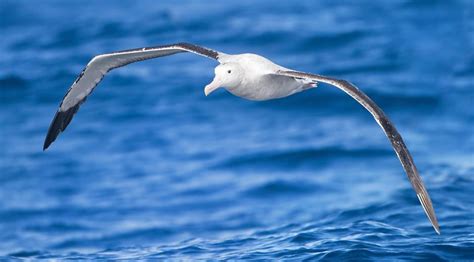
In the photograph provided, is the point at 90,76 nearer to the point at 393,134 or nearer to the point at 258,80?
the point at 258,80

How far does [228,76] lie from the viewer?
35.6ft

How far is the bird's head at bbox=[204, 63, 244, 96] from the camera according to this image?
10805mm

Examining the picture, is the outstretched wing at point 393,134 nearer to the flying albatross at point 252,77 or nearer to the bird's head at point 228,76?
the flying albatross at point 252,77

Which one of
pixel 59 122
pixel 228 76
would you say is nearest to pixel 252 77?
pixel 228 76

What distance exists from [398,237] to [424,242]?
1.28 feet

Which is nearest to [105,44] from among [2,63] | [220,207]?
[2,63]

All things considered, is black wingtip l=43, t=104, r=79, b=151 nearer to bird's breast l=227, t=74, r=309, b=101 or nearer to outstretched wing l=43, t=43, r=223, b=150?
outstretched wing l=43, t=43, r=223, b=150

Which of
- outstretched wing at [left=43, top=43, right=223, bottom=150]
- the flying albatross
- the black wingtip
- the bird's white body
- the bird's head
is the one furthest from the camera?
the black wingtip

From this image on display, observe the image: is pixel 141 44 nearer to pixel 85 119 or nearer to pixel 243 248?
pixel 85 119

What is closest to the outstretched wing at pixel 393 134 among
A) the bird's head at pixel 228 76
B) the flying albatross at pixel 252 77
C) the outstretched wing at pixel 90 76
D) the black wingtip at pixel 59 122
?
the flying albatross at pixel 252 77

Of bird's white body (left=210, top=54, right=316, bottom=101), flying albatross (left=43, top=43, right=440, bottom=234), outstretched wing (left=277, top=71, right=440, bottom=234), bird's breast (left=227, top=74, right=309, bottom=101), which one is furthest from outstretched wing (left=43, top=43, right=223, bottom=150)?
outstretched wing (left=277, top=71, right=440, bottom=234)

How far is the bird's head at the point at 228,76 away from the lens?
1080 centimetres

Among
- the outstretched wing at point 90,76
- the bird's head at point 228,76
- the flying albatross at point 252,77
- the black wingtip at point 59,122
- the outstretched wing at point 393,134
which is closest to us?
the outstretched wing at point 393,134

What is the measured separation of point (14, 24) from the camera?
87.2ft
